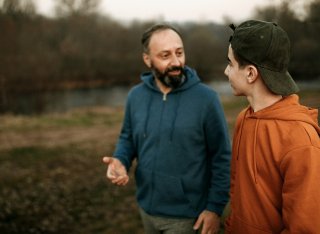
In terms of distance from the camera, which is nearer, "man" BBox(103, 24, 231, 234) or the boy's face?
the boy's face

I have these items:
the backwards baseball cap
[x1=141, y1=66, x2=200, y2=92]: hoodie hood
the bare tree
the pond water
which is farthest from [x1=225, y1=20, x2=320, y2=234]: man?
the bare tree

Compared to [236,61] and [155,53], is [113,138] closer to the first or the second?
[155,53]

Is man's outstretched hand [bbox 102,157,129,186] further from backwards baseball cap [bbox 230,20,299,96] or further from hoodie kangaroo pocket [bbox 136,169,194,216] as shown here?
backwards baseball cap [bbox 230,20,299,96]

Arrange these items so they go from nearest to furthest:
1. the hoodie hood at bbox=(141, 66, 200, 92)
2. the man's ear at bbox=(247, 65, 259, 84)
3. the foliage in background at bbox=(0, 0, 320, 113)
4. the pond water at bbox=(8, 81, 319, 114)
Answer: the man's ear at bbox=(247, 65, 259, 84) → the hoodie hood at bbox=(141, 66, 200, 92) → the pond water at bbox=(8, 81, 319, 114) → the foliage in background at bbox=(0, 0, 320, 113)

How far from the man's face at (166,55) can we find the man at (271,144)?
80 centimetres

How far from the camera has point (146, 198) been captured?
2.58 meters

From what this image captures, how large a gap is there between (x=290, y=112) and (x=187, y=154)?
97 cm

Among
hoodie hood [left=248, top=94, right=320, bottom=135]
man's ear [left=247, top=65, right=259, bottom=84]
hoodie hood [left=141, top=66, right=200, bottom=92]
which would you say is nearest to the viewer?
hoodie hood [left=248, top=94, right=320, bottom=135]

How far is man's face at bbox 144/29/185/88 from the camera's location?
2.57m

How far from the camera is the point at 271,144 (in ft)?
5.19

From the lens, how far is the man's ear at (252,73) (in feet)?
5.51

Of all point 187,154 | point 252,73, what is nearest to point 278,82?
point 252,73

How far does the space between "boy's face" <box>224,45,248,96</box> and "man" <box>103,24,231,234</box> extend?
0.64 metres

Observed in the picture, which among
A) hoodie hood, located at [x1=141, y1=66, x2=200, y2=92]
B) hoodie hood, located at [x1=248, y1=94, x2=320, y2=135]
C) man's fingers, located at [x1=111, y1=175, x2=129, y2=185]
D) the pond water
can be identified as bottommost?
the pond water
